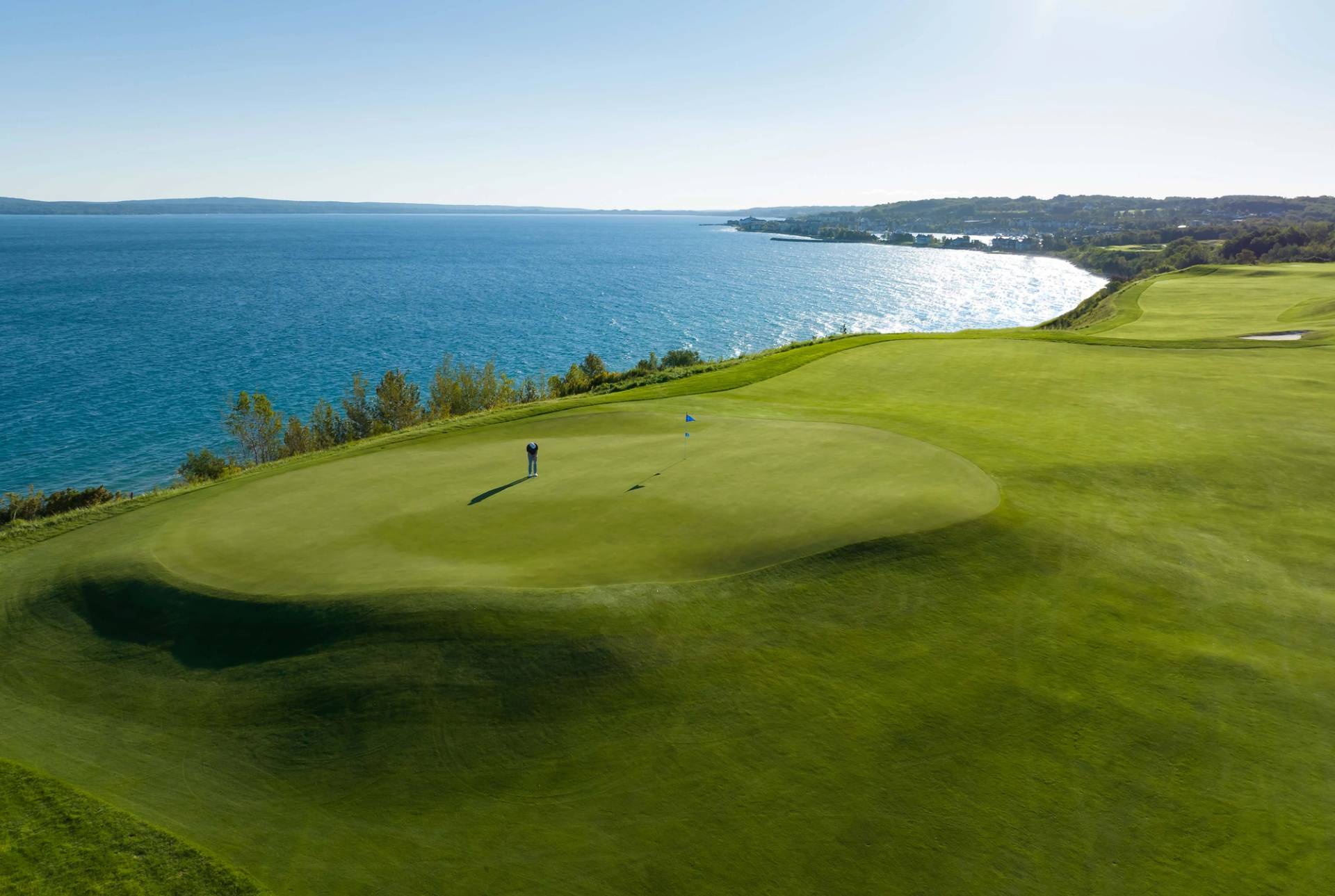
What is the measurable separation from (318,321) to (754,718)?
110 meters

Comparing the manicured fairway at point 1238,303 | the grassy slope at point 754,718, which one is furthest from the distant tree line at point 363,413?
the manicured fairway at point 1238,303

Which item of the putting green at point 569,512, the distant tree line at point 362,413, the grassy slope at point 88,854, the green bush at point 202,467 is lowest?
the green bush at point 202,467

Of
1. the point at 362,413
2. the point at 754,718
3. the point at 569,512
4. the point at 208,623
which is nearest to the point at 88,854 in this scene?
the point at 208,623

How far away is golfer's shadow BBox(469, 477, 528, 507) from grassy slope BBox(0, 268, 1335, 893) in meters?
4.79

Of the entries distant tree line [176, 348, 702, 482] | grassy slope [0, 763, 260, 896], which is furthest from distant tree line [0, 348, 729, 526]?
grassy slope [0, 763, 260, 896]

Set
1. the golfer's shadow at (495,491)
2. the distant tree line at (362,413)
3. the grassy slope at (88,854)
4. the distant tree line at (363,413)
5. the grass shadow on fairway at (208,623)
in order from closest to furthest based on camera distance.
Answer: the grassy slope at (88,854) → the grass shadow on fairway at (208,623) → the golfer's shadow at (495,491) → the distant tree line at (363,413) → the distant tree line at (362,413)

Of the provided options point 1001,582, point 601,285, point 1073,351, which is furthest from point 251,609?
point 601,285

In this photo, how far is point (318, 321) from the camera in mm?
104062

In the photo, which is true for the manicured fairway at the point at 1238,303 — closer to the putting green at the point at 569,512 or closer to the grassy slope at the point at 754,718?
the putting green at the point at 569,512

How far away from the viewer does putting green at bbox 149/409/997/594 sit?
15.7 m

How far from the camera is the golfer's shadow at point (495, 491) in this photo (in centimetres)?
1969

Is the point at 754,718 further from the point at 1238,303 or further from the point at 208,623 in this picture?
the point at 1238,303

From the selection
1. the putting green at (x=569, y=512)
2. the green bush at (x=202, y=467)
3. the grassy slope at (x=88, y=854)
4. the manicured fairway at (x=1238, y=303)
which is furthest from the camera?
the manicured fairway at (x=1238, y=303)

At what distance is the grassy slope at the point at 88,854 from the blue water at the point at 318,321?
43.4 m
